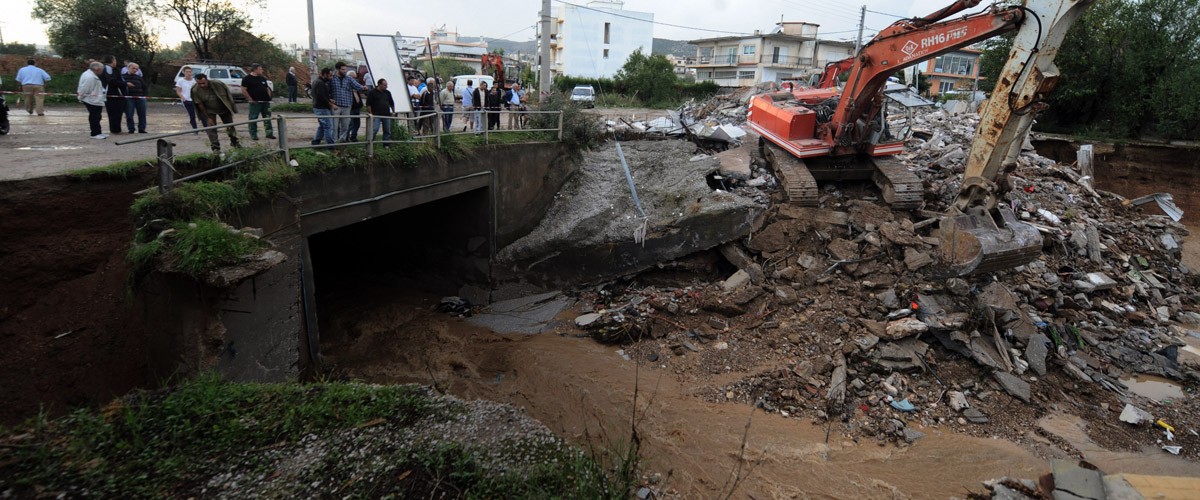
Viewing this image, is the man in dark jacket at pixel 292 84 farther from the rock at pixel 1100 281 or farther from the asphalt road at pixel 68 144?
the rock at pixel 1100 281

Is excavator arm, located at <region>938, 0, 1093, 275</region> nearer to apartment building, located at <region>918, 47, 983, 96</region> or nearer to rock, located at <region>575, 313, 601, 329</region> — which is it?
rock, located at <region>575, 313, 601, 329</region>

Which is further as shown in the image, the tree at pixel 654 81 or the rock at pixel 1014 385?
the tree at pixel 654 81

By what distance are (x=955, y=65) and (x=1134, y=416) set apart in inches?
2115

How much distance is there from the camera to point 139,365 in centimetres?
613

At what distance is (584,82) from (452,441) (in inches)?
1316

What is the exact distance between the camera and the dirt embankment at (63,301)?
18.8ft

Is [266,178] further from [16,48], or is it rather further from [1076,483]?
[16,48]

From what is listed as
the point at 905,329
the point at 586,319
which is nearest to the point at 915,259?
the point at 905,329

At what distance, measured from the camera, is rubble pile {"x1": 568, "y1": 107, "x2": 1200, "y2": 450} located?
24.5 ft

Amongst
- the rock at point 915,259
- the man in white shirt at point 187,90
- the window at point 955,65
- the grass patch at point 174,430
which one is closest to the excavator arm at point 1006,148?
the rock at point 915,259

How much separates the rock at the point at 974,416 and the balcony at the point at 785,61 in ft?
151

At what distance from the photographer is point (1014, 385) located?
24.8 ft

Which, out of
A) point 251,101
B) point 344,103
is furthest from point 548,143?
point 251,101

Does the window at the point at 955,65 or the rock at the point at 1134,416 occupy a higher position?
the window at the point at 955,65
